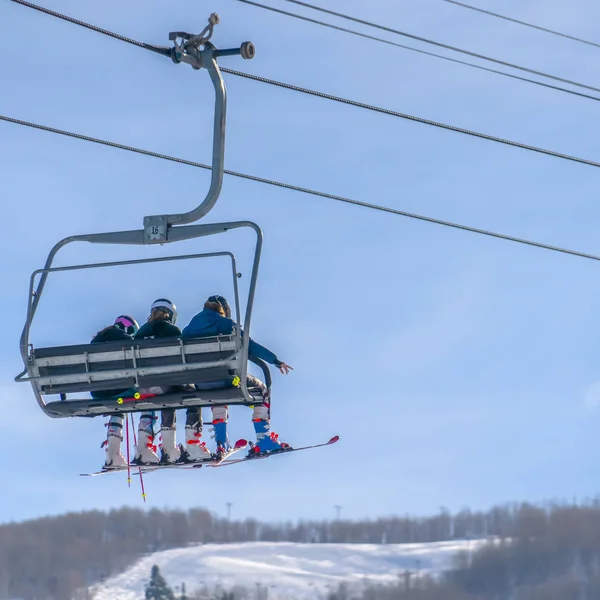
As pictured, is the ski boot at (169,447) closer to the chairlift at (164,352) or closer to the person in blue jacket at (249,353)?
the person in blue jacket at (249,353)

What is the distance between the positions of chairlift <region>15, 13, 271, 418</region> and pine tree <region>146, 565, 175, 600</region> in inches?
1883

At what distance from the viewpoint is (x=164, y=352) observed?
15828 mm

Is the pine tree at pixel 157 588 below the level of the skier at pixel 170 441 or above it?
above

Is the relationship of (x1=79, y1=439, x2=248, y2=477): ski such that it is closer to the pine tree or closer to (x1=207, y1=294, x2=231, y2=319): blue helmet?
(x1=207, y1=294, x2=231, y2=319): blue helmet

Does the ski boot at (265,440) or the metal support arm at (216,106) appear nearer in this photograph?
the metal support arm at (216,106)

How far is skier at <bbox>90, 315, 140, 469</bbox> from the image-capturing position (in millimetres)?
16750

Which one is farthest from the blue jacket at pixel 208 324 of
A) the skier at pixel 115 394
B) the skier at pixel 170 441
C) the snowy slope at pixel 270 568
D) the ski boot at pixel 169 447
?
the snowy slope at pixel 270 568

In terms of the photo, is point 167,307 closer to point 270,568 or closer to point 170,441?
point 170,441

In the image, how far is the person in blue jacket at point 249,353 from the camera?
16531mm

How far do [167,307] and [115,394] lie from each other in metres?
1.18

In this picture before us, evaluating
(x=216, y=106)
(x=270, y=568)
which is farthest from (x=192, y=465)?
(x=270, y=568)

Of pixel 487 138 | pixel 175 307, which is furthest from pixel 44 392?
pixel 487 138

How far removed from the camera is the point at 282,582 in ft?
202

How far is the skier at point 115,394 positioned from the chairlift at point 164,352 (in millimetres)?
271
